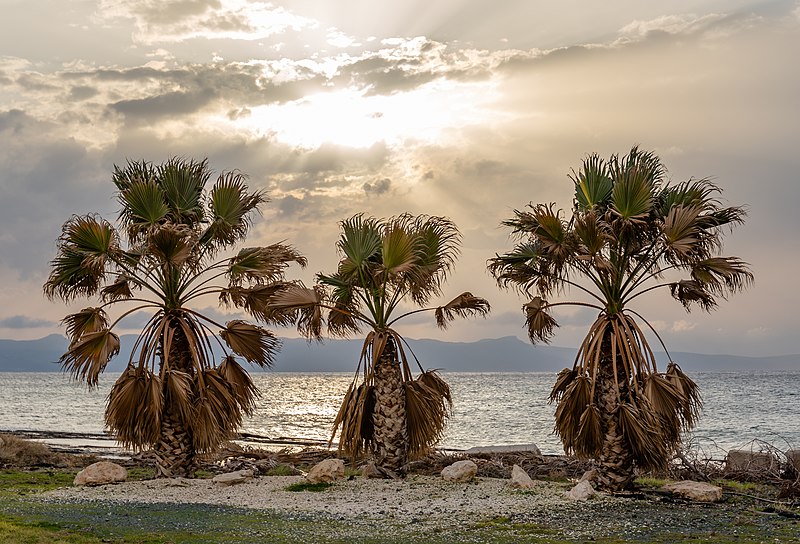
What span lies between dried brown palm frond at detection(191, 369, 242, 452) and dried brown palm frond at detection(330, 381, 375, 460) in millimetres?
2657

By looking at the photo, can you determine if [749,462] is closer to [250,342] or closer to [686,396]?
[686,396]

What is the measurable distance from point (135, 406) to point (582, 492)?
419 inches

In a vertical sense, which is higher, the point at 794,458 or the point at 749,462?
the point at 794,458

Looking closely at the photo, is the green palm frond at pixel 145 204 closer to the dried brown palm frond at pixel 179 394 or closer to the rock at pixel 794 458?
the dried brown palm frond at pixel 179 394

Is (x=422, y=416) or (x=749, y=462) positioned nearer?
(x=422, y=416)

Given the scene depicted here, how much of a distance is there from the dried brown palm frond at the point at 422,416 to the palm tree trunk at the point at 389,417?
1.22 ft

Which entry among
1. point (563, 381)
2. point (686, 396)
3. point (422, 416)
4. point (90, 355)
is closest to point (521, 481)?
point (563, 381)

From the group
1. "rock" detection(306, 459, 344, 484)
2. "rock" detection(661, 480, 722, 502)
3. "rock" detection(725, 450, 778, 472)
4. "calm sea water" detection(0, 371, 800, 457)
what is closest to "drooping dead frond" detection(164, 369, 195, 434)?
"rock" detection(306, 459, 344, 484)

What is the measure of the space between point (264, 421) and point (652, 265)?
4744 centimetres

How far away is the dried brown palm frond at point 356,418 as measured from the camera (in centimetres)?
2003

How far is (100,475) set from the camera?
19391mm

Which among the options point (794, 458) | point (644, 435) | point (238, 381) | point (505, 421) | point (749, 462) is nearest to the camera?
point (644, 435)

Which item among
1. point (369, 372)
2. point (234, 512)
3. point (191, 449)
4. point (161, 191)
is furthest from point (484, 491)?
point (161, 191)

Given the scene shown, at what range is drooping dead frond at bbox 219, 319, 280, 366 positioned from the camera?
20.7 meters
